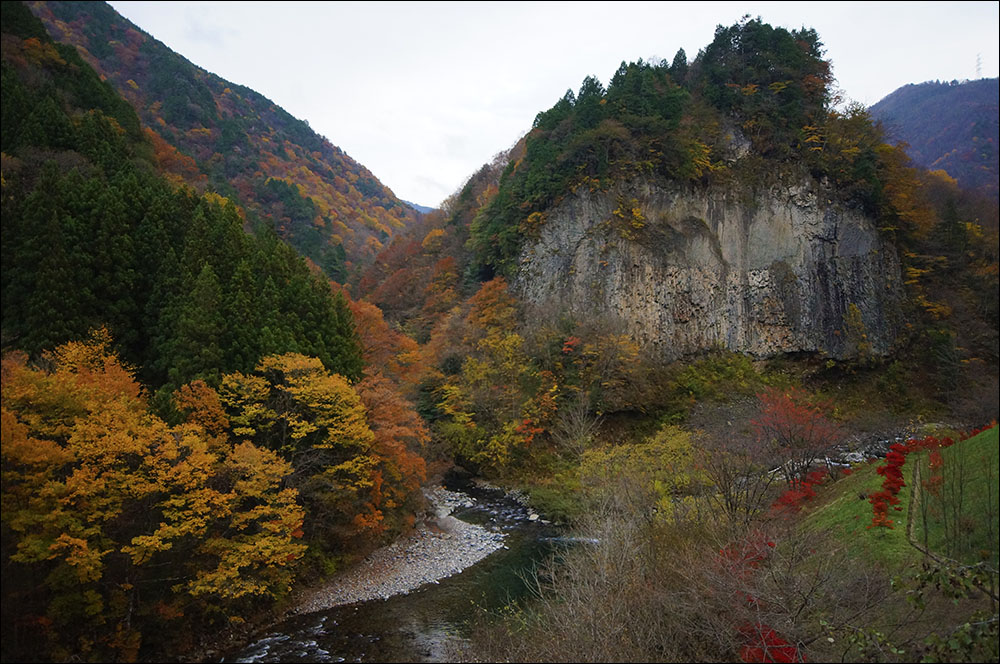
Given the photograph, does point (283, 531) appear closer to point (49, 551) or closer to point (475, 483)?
point (49, 551)

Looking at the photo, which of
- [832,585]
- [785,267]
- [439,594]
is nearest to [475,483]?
[439,594]

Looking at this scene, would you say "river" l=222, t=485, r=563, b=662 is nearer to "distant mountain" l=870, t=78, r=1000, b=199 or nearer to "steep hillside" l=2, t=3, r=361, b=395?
"steep hillside" l=2, t=3, r=361, b=395

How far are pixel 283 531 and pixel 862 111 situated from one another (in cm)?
4516

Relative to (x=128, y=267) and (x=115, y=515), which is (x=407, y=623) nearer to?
(x=115, y=515)

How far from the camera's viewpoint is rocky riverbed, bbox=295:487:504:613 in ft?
55.2

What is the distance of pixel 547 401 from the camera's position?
31484 millimetres

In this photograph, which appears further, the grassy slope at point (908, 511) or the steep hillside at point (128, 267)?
the steep hillside at point (128, 267)

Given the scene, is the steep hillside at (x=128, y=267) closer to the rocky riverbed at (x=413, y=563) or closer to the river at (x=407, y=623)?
the rocky riverbed at (x=413, y=563)

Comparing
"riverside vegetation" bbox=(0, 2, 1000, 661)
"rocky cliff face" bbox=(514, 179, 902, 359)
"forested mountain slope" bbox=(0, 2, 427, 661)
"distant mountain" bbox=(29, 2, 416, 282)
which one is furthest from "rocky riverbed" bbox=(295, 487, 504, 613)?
"distant mountain" bbox=(29, 2, 416, 282)

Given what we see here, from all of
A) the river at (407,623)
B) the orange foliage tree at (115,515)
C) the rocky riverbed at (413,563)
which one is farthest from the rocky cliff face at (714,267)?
the orange foliage tree at (115,515)

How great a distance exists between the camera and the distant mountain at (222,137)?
5231cm

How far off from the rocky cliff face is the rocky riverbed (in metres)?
18.0

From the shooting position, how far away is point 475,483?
31484 millimetres

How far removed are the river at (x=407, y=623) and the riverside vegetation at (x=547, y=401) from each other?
112 centimetres
